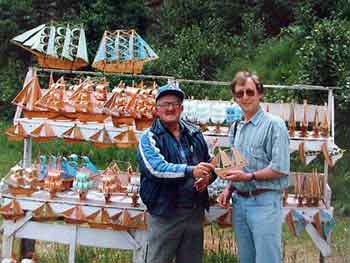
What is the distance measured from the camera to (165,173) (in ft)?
12.2

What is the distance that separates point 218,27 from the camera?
1242cm

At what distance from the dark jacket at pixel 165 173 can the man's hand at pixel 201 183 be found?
0.02m

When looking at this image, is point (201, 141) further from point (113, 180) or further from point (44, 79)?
point (44, 79)

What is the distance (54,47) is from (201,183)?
1.84m

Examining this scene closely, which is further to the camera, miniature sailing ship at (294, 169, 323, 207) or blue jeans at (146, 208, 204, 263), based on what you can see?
miniature sailing ship at (294, 169, 323, 207)

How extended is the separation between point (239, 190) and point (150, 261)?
66 cm

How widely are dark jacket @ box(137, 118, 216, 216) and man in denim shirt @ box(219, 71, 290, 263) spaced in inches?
9.2

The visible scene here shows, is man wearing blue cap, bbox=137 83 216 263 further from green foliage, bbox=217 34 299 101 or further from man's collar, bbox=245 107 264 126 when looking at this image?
green foliage, bbox=217 34 299 101

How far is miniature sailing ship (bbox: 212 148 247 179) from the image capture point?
370cm

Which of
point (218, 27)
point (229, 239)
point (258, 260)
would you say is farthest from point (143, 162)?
point (218, 27)

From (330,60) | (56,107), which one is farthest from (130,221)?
(330,60)

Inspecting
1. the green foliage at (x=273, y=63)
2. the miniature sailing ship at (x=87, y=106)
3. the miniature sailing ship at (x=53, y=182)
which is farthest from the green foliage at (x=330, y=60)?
the miniature sailing ship at (x=53, y=182)

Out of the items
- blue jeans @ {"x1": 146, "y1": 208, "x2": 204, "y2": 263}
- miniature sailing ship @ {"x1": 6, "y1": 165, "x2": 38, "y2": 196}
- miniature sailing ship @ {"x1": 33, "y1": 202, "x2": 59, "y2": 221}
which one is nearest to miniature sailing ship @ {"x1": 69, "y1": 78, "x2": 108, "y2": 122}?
miniature sailing ship @ {"x1": 6, "y1": 165, "x2": 38, "y2": 196}

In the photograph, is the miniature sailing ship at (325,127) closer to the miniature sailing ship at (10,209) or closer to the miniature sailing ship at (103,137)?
the miniature sailing ship at (103,137)
